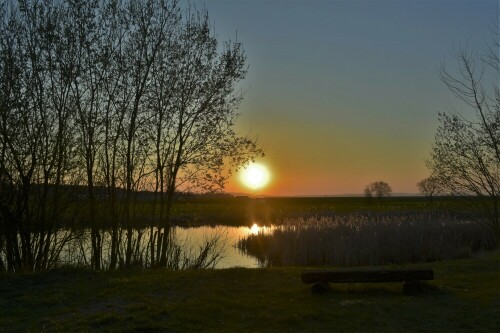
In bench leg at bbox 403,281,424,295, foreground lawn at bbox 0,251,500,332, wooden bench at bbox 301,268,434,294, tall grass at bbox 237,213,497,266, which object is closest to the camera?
foreground lawn at bbox 0,251,500,332

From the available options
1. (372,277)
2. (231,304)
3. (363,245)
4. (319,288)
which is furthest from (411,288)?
(363,245)

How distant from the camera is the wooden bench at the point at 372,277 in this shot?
8.92 metres

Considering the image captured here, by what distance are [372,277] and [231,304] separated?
2634 millimetres

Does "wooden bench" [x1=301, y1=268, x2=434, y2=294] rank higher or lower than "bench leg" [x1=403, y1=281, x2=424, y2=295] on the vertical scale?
higher

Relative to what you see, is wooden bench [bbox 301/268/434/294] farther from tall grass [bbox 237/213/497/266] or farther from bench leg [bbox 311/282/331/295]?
tall grass [bbox 237/213/497/266]

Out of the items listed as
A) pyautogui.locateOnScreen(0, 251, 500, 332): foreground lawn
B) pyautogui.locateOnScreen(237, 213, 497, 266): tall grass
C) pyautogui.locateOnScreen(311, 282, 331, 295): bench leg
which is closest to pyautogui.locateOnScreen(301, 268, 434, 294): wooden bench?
pyautogui.locateOnScreen(311, 282, 331, 295): bench leg

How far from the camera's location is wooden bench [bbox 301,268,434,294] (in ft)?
29.3

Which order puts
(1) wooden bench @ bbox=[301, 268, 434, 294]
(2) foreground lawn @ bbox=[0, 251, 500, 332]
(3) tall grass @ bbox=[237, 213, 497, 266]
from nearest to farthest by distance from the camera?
(2) foreground lawn @ bbox=[0, 251, 500, 332] → (1) wooden bench @ bbox=[301, 268, 434, 294] → (3) tall grass @ bbox=[237, 213, 497, 266]

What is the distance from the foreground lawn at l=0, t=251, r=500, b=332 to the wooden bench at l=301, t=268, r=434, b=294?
8.8 inches

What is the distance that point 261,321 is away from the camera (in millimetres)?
7250

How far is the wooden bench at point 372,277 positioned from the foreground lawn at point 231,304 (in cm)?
22

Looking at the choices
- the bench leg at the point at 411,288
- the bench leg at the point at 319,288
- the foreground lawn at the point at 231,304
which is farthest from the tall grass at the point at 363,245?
the bench leg at the point at 319,288

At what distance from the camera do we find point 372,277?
9000 millimetres

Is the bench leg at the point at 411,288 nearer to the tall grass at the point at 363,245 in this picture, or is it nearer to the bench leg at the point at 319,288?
the bench leg at the point at 319,288
